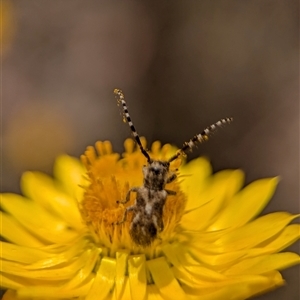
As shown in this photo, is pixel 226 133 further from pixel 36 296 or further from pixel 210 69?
pixel 36 296

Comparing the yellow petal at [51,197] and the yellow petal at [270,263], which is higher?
the yellow petal at [51,197]

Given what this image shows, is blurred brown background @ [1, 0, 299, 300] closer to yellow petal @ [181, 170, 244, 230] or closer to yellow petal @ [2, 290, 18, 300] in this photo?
yellow petal @ [181, 170, 244, 230]

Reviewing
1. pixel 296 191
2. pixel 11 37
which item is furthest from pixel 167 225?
pixel 11 37

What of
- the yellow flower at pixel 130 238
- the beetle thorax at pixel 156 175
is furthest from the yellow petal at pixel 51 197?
the beetle thorax at pixel 156 175

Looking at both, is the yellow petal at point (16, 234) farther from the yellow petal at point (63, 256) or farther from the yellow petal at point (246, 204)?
the yellow petal at point (246, 204)

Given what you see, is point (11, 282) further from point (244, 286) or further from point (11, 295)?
point (244, 286)

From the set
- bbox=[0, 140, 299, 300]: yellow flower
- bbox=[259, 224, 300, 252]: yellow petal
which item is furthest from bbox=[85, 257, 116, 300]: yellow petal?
bbox=[259, 224, 300, 252]: yellow petal
